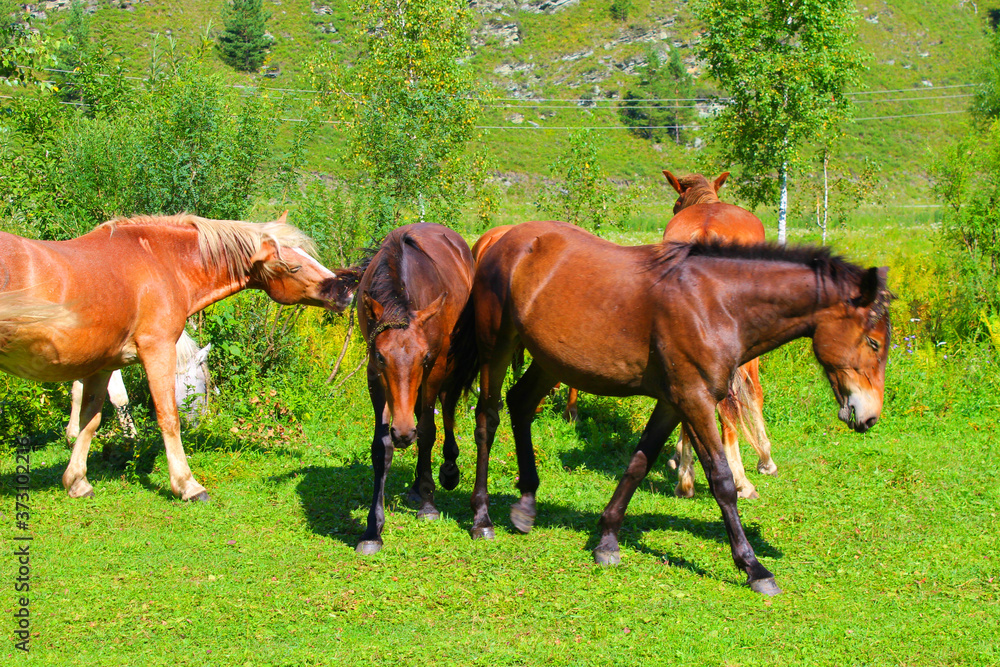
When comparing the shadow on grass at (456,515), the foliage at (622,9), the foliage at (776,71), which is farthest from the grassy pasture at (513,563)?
the foliage at (622,9)

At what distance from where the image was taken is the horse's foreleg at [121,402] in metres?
7.54

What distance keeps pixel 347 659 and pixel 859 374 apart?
11.0 feet

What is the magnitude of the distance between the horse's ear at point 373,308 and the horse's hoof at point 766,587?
2.90 metres

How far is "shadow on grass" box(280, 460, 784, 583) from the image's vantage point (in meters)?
5.64

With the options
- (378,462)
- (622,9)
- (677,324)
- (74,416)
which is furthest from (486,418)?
(622,9)

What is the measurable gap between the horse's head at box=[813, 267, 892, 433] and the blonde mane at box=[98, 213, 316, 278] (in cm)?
448

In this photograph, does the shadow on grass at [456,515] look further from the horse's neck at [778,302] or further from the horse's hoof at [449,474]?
the horse's neck at [778,302]

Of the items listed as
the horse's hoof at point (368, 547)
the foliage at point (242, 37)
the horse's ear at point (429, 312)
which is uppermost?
the foliage at point (242, 37)

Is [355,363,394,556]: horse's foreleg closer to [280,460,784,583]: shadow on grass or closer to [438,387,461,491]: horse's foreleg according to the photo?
[280,460,784,583]: shadow on grass

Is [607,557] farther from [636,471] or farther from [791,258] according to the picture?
[791,258]

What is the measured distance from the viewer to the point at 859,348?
4633 millimetres

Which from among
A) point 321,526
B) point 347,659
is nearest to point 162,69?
point 321,526

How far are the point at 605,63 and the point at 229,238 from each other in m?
73.3

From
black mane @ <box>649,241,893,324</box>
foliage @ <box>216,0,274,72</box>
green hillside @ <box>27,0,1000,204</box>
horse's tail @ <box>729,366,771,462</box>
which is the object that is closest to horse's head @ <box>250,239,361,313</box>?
black mane @ <box>649,241,893,324</box>
